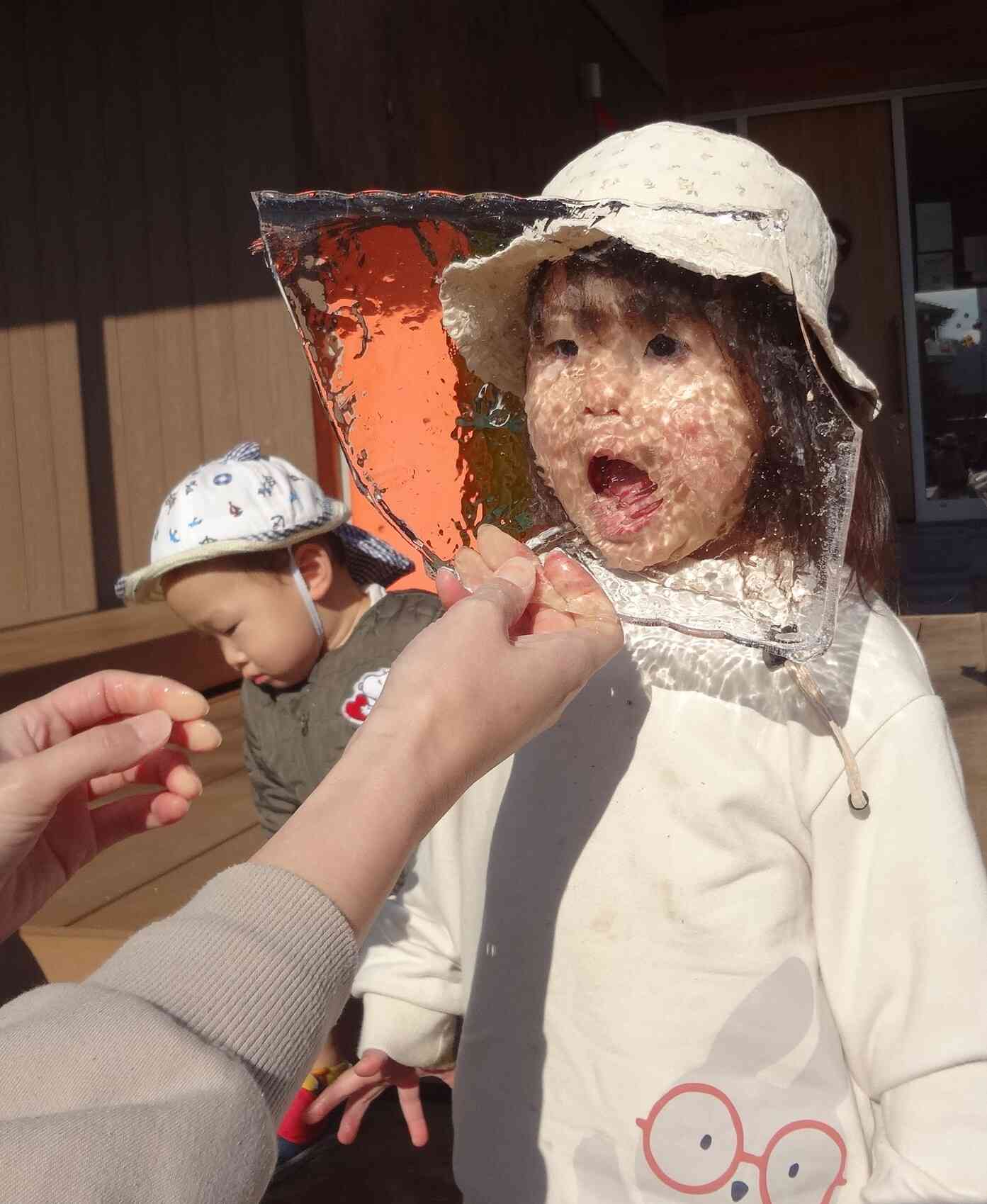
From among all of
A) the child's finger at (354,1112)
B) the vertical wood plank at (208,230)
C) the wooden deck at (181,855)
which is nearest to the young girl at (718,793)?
the child's finger at (354,1112)

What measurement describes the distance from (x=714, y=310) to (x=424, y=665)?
49 cm

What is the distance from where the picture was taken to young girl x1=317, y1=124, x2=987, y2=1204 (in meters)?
1.00

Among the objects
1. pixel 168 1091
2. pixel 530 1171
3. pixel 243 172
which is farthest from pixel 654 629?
pixel 243 172

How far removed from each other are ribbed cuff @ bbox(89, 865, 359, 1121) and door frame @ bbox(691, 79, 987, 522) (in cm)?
810

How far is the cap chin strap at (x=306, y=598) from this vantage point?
2.43 m

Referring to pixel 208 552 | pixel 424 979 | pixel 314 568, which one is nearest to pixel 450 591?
pixel 424 979

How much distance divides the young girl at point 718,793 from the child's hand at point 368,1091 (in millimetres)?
202

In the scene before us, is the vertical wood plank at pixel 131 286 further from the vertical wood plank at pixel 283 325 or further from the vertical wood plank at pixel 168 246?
the vertical wood plank at pixel 283 325

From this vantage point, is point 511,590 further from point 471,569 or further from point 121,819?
point 121,819

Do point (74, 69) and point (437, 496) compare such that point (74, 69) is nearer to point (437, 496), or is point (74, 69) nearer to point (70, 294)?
point (70, 294)

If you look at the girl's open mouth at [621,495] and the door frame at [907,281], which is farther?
the door frame at [907,281]

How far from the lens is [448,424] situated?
51.3 inches

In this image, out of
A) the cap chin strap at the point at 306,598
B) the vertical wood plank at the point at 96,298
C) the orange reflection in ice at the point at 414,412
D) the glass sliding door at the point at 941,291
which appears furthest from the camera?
the glass sliding door at the point at 941,291

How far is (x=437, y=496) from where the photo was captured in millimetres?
1290
